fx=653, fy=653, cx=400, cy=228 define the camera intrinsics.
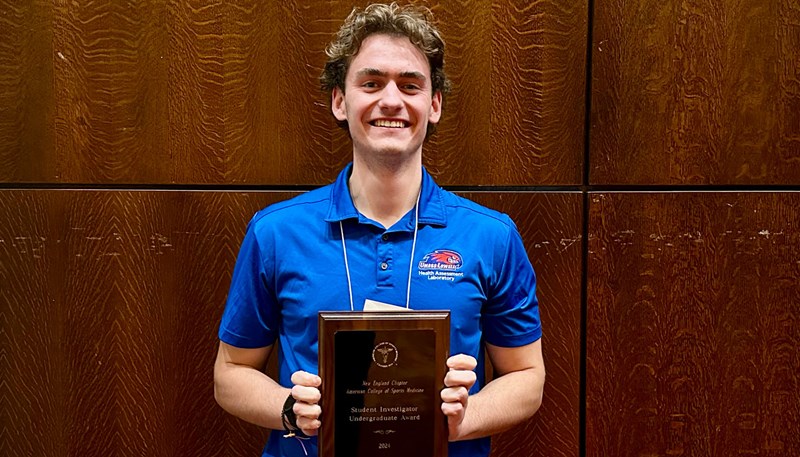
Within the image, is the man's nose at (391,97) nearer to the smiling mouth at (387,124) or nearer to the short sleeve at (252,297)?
the smiling mouth at (387,124)

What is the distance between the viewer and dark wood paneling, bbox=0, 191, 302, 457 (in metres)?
1.87

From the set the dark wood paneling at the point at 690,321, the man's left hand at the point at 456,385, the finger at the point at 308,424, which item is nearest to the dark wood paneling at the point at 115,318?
the finger at the point at 308,424

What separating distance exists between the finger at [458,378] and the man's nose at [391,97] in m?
0.56

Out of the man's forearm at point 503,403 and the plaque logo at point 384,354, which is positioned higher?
the plaque logo at point 384,354

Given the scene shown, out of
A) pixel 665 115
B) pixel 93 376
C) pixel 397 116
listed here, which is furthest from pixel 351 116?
pixel 93 376

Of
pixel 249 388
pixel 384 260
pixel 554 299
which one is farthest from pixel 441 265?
pixel 554 299

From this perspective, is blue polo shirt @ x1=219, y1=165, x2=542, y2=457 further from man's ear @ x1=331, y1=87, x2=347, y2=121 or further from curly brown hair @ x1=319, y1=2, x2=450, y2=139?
curly brown hair @ x1=319, y1=2, x2=450, y2=139

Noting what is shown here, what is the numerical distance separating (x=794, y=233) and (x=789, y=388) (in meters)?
0.46

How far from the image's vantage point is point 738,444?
1.93 m

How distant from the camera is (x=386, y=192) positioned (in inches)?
56.8

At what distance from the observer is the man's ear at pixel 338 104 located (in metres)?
1.53

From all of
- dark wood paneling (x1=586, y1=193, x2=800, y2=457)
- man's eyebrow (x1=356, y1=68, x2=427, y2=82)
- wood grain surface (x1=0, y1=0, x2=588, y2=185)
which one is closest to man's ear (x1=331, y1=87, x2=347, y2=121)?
man's eyebrow (x1=356, y1=68, x2=427, y2=82)

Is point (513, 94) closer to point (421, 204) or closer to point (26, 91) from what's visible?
point (421, 204)

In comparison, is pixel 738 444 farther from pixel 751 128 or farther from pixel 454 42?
pixel 454 42
